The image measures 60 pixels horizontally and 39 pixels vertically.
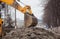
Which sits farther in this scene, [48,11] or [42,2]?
[42,2]

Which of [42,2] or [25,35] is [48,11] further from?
[25,35]

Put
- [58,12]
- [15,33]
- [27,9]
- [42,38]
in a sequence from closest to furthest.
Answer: [42,38]
[15,33]
[27,9]
[58,12]

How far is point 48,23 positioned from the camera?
39.2 meters

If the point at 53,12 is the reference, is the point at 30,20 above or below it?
below

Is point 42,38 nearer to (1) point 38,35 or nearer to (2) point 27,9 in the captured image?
(1) point 38,35

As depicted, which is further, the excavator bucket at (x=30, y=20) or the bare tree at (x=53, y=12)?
the bare tree at (x=53, y=12)

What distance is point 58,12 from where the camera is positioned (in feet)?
114

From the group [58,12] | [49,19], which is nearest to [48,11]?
[49,19]

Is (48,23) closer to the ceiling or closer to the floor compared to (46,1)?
closer to the floor

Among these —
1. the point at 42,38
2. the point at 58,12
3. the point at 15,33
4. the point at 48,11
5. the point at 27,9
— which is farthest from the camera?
the point at 48,11

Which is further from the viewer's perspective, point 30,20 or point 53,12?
point 53,12

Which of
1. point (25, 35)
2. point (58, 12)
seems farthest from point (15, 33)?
point (58, 12)

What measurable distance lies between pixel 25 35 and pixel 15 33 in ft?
3.56

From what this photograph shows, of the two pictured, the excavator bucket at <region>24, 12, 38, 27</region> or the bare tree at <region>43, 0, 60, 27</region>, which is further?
the bare tree at <region>43, 0, 60, 27</region>
